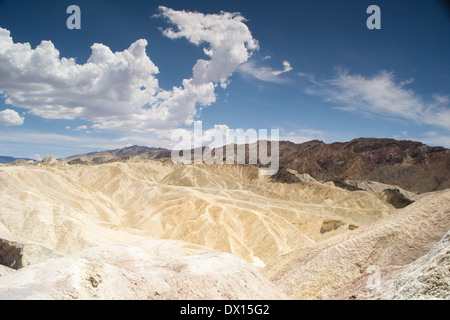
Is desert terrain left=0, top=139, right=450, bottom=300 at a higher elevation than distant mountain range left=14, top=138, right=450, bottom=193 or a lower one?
lower

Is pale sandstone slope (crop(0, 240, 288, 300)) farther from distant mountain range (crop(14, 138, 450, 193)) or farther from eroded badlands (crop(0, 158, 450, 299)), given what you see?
distant mountain range (crop(14, 138, 450, 193))

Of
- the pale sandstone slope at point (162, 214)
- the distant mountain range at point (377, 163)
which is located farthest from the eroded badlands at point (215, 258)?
the distant mountain range at point (377, 163)

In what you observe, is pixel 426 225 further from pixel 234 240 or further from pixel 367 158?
pixel 367 158

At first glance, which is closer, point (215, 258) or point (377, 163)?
point (215, 258)

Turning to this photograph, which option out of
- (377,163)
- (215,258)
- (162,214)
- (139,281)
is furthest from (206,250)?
(377,163)

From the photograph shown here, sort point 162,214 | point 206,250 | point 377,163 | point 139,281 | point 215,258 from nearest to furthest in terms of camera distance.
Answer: point 139,281 → point 215,258 → point 206,250 → point 162,214 → point 377,163

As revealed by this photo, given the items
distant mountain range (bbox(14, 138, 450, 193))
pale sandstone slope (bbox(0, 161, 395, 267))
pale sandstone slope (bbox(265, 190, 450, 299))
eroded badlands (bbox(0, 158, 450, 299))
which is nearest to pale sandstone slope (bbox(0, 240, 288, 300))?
eroded badlands (bbox(0, 158, 450, 299))

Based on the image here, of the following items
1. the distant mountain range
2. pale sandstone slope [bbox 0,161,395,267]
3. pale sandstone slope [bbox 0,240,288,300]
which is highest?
the distant mountain range

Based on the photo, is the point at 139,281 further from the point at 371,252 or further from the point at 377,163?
the point at 377,163

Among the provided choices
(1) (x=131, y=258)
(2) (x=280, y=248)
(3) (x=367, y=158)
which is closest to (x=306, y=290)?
(1) (x=131, y=258)
